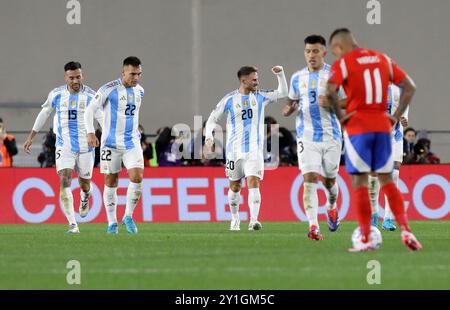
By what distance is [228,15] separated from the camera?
90.4 ft

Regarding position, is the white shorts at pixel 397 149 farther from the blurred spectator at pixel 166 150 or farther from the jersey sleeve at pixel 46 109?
the blurred spectator at pixel 166 150

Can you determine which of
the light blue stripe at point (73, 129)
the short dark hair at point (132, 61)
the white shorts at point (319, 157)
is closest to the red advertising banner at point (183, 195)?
the light blue stripe at point (73, 129)

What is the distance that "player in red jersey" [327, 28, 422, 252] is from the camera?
1083cm

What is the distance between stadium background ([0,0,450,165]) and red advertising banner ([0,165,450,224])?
648 centimetres

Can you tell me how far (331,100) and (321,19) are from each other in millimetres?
16864

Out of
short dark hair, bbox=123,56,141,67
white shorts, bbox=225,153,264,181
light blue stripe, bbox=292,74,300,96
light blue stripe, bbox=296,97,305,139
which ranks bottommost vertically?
white shorts, bbox=225,153,264,181

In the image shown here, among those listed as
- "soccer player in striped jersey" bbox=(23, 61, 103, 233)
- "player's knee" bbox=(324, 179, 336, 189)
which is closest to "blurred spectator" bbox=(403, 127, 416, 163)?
"player's knee" bbox=(324, 179, 336, 189)

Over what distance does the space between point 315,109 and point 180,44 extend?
13586 millimetres

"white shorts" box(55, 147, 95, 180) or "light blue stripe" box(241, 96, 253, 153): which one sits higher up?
"light blue stripe" box(241, 96, 253, 153)

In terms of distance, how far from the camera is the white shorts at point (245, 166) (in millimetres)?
16469

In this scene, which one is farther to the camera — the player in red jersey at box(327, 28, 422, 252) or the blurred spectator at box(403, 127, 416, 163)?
the blurred spectator at box(403, 127, 416, 163)

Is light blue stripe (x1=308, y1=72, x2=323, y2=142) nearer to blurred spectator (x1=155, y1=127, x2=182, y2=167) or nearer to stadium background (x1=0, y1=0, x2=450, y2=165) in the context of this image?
blurred spectator (x1=155, y1=127, x2=182, y2=167)

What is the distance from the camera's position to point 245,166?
16.6 metres
